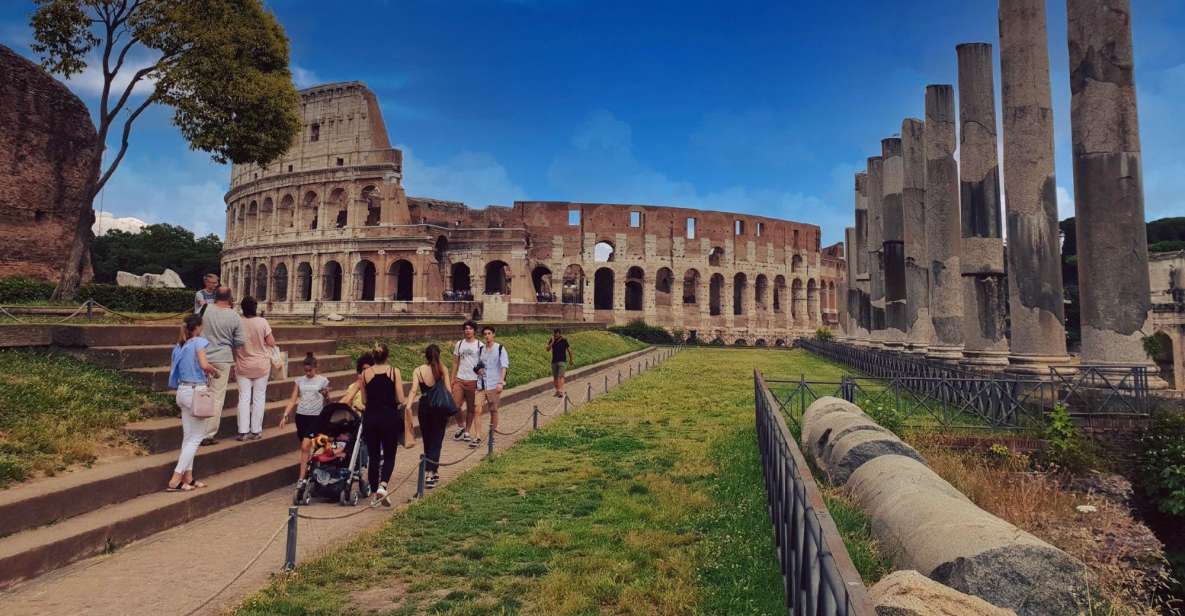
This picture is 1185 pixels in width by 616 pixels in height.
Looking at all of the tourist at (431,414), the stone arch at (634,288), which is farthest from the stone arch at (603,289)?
the tourist at (431,414)

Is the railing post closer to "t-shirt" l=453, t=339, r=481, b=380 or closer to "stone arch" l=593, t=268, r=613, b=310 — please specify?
"t-shirt" l=453, t=339, r=481, b=380

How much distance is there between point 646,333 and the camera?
40781 mm

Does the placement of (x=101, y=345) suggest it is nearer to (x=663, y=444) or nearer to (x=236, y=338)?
(x=236, y=338)

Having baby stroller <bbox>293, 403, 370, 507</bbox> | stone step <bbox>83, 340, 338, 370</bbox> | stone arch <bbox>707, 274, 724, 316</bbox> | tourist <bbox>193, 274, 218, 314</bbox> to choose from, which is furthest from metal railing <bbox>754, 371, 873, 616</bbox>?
stone arch <bbox>707, 274, 724, 316</bbox>

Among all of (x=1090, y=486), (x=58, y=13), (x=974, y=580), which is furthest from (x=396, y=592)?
(x=58, y=13)

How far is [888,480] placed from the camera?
4957 mm

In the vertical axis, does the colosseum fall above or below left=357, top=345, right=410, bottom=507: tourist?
above

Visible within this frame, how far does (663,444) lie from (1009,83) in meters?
10.7

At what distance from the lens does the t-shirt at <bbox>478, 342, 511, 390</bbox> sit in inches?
355

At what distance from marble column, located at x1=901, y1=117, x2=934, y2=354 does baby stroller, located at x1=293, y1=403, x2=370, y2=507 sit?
17361mm

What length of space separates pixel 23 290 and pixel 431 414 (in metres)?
11.7

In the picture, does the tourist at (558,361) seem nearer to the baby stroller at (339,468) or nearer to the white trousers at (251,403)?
the white trousers at (251,403)

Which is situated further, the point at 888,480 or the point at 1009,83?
the point at 1009,83

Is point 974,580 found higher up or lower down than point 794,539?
lower down
